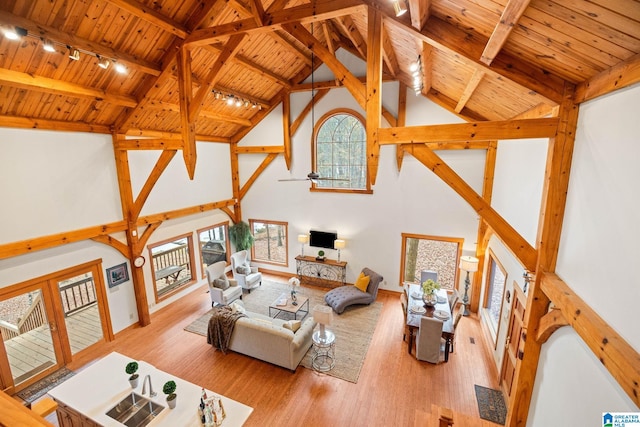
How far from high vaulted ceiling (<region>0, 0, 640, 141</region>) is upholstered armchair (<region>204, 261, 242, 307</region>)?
3959mm

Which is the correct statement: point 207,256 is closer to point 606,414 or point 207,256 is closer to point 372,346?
point 372,346

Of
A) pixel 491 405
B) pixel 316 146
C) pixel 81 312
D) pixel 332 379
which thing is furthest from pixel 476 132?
pixel 81 312

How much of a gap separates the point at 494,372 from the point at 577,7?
5.66 meters

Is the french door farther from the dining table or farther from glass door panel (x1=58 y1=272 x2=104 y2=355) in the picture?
the dining table

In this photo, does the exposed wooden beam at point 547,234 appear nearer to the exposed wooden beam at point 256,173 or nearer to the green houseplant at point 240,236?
the exposed wooden beam at point 256,173

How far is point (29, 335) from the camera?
5.50m

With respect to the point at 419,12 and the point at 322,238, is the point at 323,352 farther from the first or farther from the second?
the point at 419,12

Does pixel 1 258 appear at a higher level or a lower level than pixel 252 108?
lower

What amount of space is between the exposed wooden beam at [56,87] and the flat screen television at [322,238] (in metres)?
5.66

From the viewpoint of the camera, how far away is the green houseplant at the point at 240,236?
9398mm

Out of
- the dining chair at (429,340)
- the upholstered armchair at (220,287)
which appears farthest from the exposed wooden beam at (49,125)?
the dining chair at (429,340)

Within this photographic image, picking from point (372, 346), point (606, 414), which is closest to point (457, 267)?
point (372, 346)

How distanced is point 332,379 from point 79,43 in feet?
22.0

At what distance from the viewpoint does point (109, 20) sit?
4.12 m
